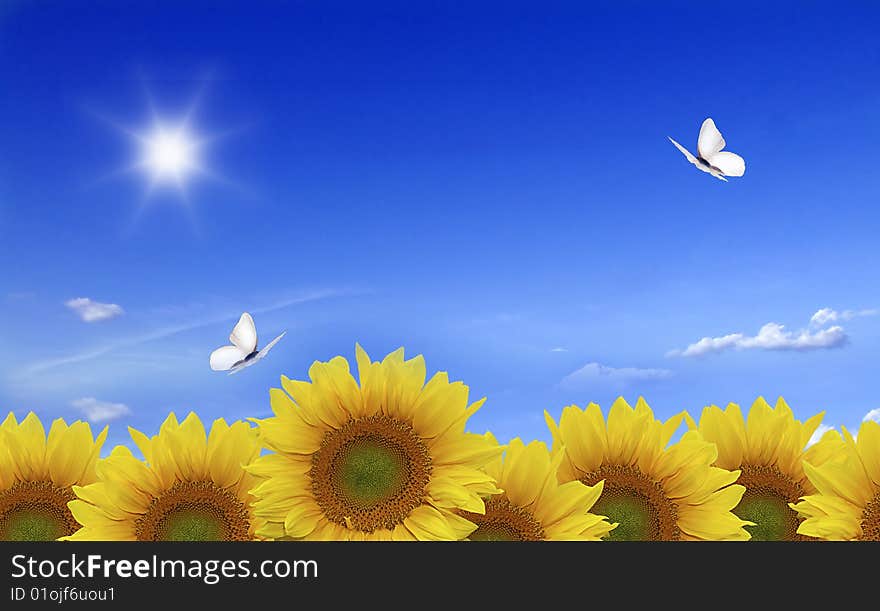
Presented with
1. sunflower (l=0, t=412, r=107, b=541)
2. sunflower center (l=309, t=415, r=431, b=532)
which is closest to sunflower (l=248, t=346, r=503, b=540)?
sunflower center (l=309, t=415, r=431, b=532)

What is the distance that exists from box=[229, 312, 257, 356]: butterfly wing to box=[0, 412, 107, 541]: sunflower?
63.7 inches

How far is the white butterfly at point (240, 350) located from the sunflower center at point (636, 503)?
2137mm

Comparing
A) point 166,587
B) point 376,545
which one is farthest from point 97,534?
point 376,545

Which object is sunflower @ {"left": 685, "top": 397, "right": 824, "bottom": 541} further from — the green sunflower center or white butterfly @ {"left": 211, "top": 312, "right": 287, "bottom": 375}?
white butterfly @ {"left": 211, "top": 312, "right": 287, "bottom": 375}

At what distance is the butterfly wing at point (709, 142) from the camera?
5.40m

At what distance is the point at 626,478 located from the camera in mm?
2039

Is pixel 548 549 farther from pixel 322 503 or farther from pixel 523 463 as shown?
pixel 322 503

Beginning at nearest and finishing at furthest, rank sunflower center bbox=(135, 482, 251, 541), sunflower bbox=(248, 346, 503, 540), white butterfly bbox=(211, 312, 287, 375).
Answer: sunflower bbox=(248, 346, 503, 540) < sunflower center bbox=(135, 482, 251, 541) < white butterfly bbox=(211, 312, 287, 375)

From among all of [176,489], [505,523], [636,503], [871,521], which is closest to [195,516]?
[176,489]

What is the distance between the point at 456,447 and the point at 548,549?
1.02ft

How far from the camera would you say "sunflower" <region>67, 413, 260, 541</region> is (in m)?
1.98

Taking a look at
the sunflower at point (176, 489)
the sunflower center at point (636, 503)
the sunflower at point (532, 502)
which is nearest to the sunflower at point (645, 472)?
the sunflower center at point (636, 503)

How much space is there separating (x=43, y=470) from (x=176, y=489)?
44cm

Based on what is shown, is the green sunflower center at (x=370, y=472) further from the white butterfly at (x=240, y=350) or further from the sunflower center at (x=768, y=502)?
the white butterfly at (x=240, y=350)
